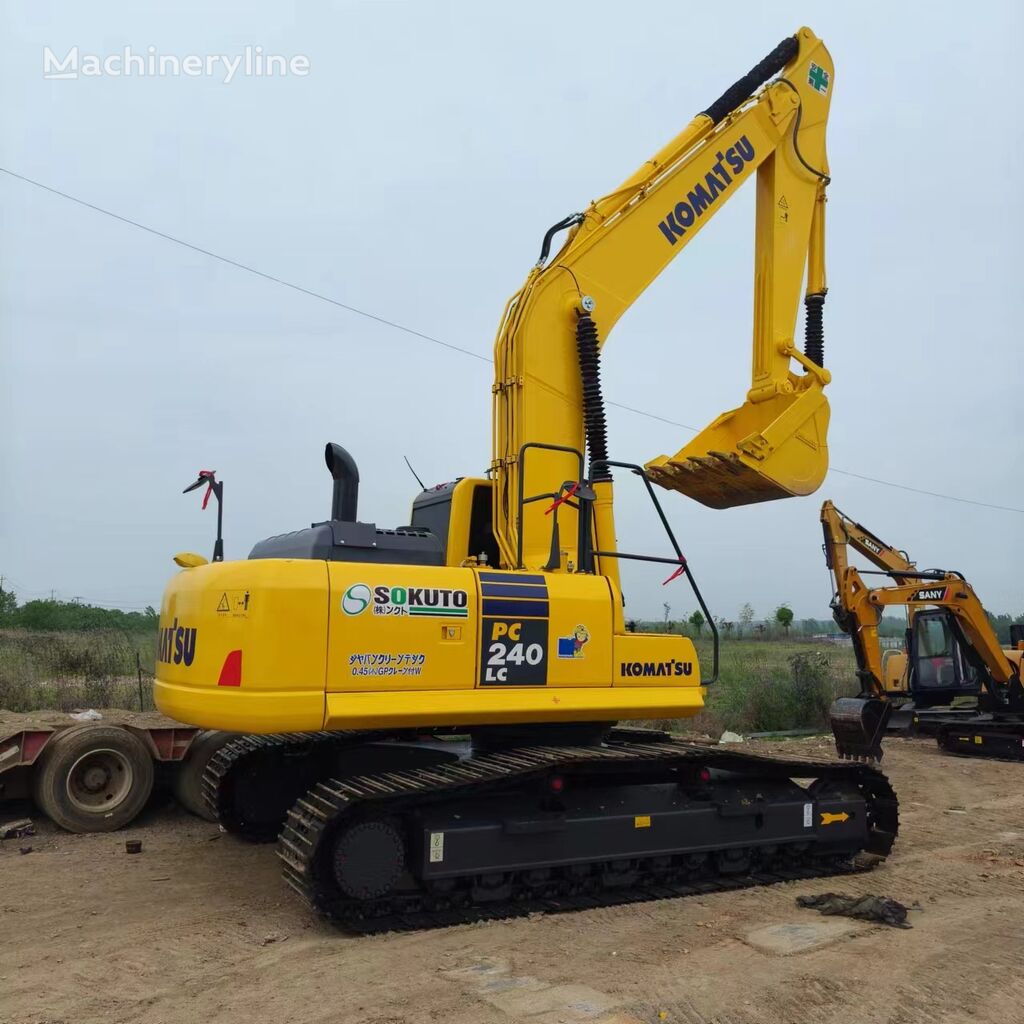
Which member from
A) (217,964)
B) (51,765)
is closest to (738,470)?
(217,964)

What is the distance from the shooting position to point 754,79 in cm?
866

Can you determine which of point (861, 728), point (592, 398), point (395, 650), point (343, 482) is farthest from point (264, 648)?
point (861, 728)

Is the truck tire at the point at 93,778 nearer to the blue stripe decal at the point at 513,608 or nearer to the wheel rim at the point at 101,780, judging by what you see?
the wheel rim at the point at 101,780

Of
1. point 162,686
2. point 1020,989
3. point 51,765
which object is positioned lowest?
point 1020,989

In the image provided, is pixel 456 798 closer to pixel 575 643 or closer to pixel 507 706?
pixel 507 706

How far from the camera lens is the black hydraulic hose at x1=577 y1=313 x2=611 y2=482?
7.11 metres

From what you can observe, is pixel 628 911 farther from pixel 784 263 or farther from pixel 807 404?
pixel 784 263

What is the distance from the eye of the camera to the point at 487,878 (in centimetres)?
606

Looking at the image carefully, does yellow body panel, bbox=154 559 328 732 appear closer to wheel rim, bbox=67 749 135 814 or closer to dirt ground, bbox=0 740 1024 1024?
dirt ground, bbox=0 740 1024 1024

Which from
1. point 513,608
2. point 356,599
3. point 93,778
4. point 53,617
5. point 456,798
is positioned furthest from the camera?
point 53,617

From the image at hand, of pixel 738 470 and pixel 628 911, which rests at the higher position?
pixel 738 470

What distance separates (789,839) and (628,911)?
155cm

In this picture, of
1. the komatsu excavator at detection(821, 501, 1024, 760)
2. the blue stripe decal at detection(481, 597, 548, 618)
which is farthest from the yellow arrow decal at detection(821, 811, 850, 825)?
the komatsu excavator at detection(821, 501, 1024, 760)

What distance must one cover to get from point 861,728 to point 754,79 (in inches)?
309
